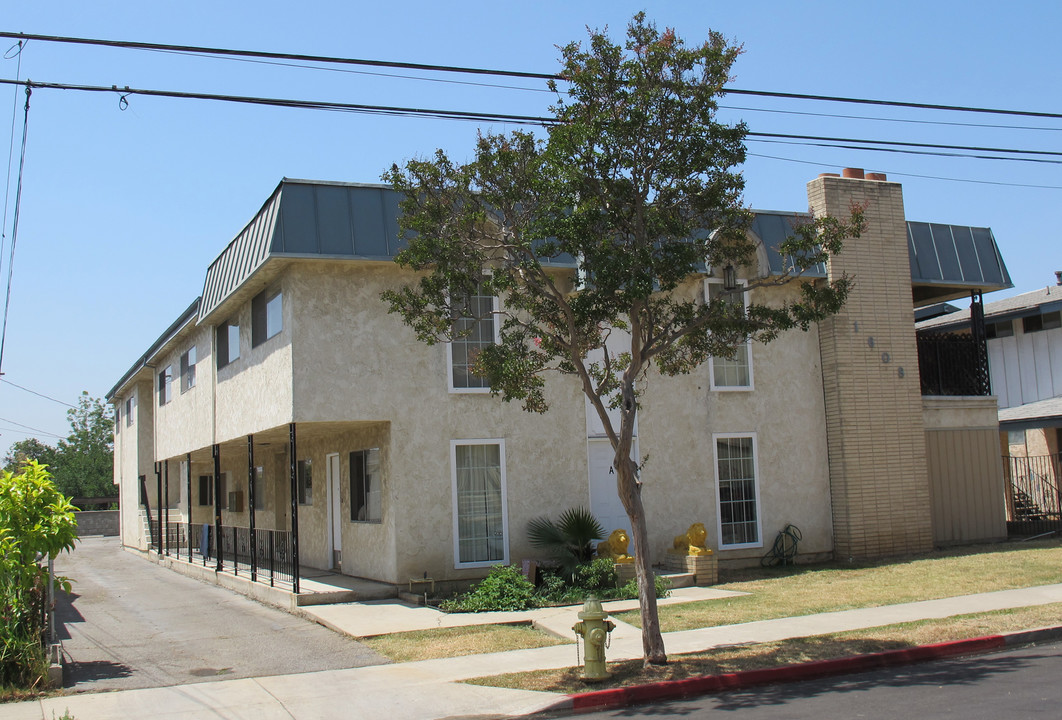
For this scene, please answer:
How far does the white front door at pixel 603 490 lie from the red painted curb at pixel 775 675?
7057 mm

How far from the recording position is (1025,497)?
23.2 meters

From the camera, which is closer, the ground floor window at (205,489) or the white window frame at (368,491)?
the white window frame at (368,491)

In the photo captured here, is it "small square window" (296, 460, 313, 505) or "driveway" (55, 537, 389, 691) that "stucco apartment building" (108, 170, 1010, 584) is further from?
"driveway" (55, 537, 389, 691)

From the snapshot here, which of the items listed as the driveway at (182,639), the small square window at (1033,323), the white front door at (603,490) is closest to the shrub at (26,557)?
the driveway at (182,639)

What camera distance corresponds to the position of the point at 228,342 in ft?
63.3

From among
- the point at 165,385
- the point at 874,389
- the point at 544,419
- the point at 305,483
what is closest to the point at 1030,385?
the point at 874,389

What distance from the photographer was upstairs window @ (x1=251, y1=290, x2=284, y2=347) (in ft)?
51.7

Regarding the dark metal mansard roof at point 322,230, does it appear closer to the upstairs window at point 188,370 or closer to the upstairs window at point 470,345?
the upstairs window at point 470,345

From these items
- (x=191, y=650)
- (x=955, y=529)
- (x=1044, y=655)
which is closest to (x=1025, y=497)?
(x=955, y=529)

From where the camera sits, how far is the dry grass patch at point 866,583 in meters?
13.0

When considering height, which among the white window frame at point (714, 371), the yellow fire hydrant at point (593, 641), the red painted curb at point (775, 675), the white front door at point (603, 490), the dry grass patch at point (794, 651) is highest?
the white window frame at point (714, 371)

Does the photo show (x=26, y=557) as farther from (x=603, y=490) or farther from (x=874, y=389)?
(x=874, y=389)

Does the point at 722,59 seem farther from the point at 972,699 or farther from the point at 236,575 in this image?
the point at 236,575

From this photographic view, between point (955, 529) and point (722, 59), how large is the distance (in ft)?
42.9
